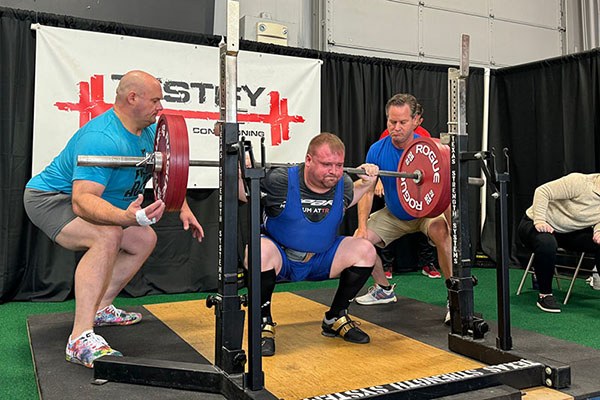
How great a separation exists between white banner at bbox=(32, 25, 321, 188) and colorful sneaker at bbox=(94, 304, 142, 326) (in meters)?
1.26

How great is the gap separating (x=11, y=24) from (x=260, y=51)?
169cm

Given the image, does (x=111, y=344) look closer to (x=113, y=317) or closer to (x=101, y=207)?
(x=113, y=317)

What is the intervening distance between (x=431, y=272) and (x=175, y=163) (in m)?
3.22

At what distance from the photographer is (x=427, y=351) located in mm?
2381

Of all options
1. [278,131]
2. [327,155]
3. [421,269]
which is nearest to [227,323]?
[327,155]

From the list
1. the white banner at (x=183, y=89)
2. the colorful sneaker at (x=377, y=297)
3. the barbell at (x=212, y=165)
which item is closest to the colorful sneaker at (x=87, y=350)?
the barbell at (x=212, y=165)

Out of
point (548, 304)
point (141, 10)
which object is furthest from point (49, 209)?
point (548, 304)

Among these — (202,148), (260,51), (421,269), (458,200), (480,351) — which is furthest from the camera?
(421,269)

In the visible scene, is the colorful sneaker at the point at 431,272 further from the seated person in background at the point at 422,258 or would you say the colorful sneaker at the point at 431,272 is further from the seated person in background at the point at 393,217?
the seated person in background at the point at 393,217

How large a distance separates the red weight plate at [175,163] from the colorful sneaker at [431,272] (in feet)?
10.0

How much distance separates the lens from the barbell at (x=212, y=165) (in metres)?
1.97

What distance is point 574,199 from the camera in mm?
3420

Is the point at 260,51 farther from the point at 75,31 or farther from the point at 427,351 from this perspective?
the point at 427,351

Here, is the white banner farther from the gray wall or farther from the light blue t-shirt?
the light blue t-shirt
